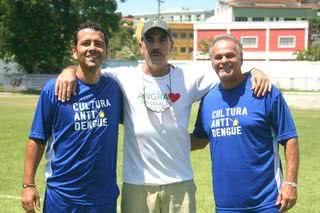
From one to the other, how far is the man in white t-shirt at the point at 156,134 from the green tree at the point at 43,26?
4324 centimetres

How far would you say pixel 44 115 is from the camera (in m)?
4.80

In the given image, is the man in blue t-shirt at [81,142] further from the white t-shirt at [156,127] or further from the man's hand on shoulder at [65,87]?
the white t-shirt at [156,127]

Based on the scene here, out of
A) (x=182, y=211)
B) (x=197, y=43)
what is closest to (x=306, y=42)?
(x=197, y=43)

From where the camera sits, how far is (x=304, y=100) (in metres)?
36.9

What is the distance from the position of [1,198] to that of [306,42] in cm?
7725

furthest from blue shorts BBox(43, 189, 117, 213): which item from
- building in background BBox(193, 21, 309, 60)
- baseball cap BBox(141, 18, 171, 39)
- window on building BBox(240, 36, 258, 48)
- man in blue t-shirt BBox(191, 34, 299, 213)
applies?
window on building BBox(240, 36, 258, 48)

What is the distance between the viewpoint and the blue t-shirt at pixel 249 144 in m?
4.57

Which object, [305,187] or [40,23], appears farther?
[40,23]

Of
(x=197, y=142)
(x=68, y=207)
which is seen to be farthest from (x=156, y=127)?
(x=68, y=207)

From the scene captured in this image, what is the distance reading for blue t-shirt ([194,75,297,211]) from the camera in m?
4.57

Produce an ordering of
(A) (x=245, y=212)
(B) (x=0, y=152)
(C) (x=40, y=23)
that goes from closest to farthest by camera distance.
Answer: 1. (A) (x=245, y=212)
2. (B) (x=0, y=152)
3. (C) (x=40, y=23)

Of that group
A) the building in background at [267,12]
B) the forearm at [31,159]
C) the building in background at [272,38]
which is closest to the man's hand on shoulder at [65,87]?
the forearm at [31,159]

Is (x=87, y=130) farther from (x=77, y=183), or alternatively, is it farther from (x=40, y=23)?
(x=40, y=23)

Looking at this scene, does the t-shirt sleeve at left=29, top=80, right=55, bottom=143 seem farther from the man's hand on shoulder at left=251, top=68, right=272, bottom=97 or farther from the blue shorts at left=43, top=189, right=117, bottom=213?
the man's hand on shoulder at left=251, top=68, right=272, bottom=97
